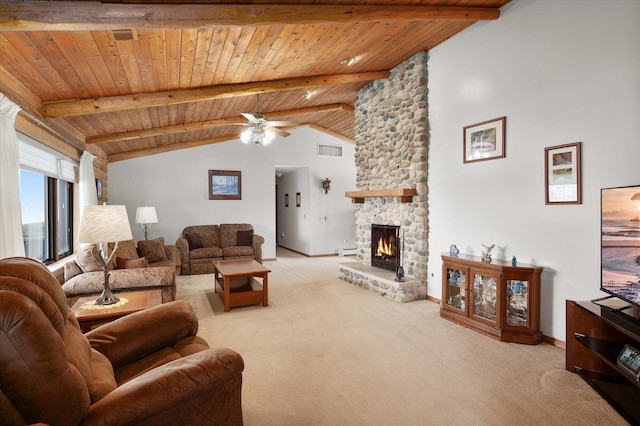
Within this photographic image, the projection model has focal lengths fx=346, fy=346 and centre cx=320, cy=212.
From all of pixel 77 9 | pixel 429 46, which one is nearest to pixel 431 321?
pixel 429 46

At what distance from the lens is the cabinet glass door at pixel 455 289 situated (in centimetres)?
394

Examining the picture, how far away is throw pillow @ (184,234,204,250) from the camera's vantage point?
7090mm

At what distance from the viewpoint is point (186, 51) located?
323cm

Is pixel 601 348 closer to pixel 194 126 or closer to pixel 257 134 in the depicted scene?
pixel 257 134

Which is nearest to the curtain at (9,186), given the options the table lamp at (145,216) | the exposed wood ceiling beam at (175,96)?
the exposed wood ceiling beam at (175,96)

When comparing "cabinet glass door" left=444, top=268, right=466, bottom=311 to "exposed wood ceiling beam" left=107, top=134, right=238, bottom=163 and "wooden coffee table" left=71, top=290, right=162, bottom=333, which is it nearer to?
"wooden coffee table" left=71, top=290, right=162, bottom=333

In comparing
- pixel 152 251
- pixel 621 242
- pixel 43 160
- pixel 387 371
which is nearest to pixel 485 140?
pixel 621 242

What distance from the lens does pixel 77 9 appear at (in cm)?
221

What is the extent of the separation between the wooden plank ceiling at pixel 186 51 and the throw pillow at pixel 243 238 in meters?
2.59

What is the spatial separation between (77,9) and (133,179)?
583 cm

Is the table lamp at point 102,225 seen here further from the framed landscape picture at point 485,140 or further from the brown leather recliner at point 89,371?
the framed landscape picture at point 485,140

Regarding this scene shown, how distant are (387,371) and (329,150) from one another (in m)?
7.12

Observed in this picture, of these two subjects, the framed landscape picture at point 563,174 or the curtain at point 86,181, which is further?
the curtain at point 86,181

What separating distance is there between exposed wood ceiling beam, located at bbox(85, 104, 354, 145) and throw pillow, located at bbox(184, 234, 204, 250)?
2.08 metres
